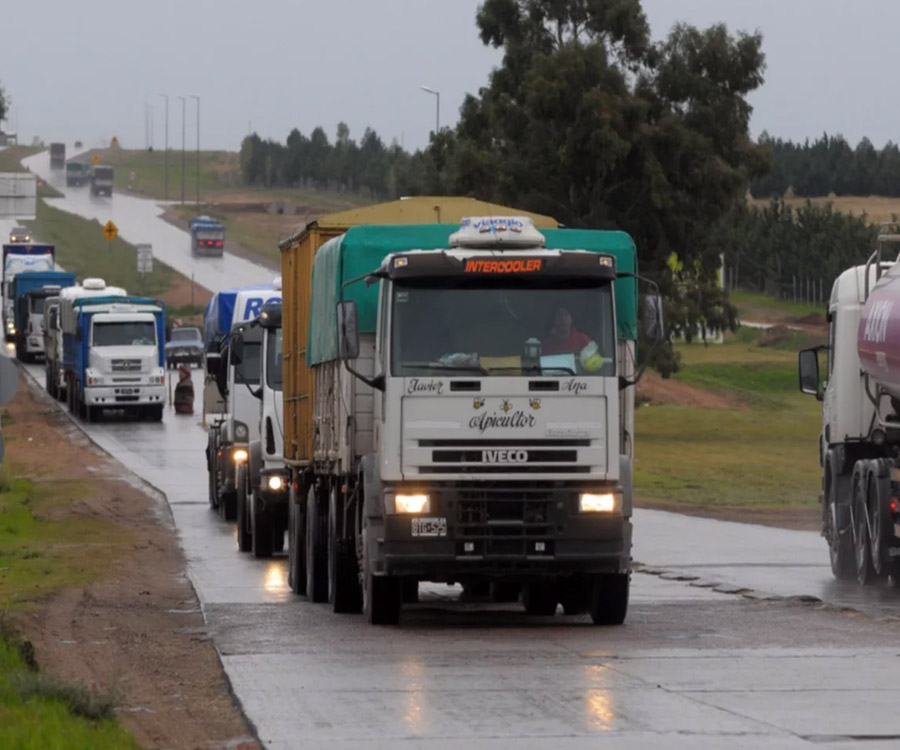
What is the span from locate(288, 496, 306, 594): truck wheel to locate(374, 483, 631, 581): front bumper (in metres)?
4.51

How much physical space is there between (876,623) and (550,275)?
13.0 ft

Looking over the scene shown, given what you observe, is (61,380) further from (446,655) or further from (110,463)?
(446,655)

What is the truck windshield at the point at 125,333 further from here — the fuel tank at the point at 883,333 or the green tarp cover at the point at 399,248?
the green tarp cover at the point at 399,248

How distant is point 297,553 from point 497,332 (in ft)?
18.1

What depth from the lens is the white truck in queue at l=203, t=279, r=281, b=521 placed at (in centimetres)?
2983

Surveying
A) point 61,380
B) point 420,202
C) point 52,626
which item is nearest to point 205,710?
point 52,626

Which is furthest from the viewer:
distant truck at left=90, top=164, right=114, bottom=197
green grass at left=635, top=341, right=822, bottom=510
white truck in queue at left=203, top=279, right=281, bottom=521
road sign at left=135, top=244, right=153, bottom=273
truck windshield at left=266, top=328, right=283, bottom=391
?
distant truck at left=90, top=164, right=114, bottom=197

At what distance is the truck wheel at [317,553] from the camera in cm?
1955

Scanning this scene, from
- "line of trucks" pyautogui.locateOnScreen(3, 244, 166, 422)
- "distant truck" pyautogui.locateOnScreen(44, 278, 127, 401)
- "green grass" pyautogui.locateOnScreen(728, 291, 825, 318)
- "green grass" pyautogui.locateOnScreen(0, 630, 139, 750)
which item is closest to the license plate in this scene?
"green grass" pyautogui.locateOnScreen(0, 630, 139, 750)

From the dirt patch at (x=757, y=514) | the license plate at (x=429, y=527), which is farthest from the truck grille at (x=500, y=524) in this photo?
the dirt patch at (x=757, y=514)

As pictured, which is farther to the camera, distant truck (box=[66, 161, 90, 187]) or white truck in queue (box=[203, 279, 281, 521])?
distant truck (box=[66, 161, 90, 187])

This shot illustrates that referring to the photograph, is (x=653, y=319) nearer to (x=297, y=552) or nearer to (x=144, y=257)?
(x=297, y=552)

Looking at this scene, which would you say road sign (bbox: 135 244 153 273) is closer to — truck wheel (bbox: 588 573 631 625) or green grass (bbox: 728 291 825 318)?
green grass (bbox: 728 291 825 318)

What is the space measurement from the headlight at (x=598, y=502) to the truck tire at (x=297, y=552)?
499 centimetres
